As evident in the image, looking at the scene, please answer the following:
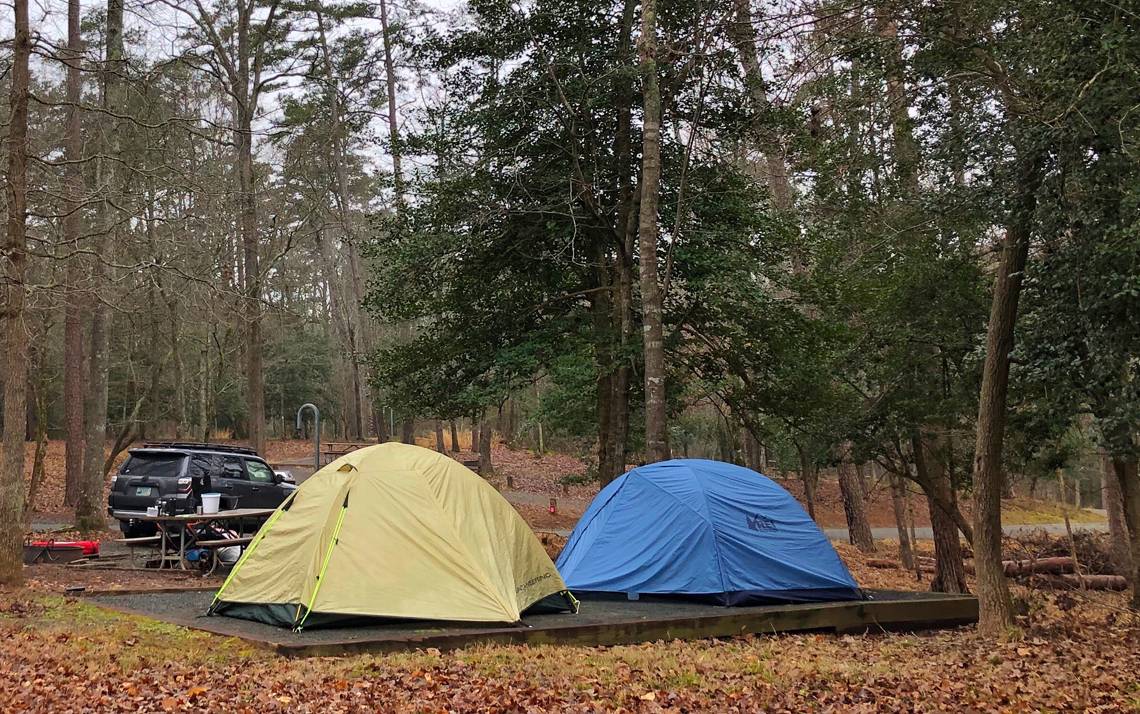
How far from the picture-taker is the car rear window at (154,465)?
14305 millimetres

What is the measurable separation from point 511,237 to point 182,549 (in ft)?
24.3

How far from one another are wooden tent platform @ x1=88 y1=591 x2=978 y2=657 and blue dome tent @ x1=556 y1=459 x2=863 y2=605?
28 cm

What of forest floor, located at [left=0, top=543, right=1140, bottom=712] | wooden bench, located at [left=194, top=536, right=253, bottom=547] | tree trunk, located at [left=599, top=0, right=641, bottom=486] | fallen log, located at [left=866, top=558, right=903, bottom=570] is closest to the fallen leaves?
forest floor, located at [left=0, top=543, right=1140, bottom=712]

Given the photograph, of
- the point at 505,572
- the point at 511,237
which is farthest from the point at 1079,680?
the point at 511,237

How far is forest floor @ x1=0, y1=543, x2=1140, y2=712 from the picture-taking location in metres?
5.96

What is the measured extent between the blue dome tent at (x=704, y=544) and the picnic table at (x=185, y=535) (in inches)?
181

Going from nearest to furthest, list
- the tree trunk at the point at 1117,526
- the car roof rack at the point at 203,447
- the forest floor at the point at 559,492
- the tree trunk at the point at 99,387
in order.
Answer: the car roof rack at the point at 203,447, the tree trunk at the point at 99,387, the tree trunk at the point at 1117,526, the forest floor at the point at 559,492

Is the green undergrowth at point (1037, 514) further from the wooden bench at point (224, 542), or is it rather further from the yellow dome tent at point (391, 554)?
the wooden bench at point (224, 542)

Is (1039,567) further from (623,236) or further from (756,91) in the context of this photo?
(756,91)

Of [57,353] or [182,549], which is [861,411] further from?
[57,353]

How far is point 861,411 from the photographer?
13.6 m

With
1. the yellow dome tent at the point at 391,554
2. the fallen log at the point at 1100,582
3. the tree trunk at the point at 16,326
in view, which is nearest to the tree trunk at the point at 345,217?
the tree trunk at the point at 16,326

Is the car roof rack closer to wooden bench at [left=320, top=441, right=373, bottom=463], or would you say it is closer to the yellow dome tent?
the yellow dome tent

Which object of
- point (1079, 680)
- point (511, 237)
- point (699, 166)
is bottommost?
point (1079, 680)
